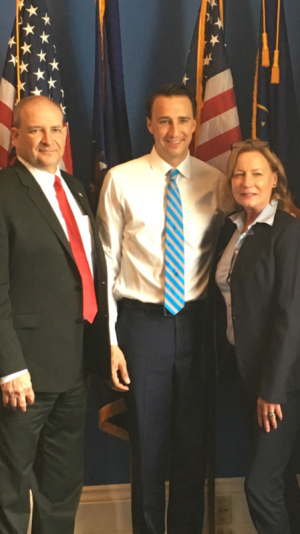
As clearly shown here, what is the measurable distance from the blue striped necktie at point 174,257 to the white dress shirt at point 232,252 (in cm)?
15

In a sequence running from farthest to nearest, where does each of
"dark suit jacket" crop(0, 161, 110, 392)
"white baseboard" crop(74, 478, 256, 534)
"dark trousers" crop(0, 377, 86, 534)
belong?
"white baseboard" crop(74, 478, 256, 534) → "dark trousers" crop(0, 377, 86, 534) → "dark suit jacket" crop(0, 161, 110, 392)

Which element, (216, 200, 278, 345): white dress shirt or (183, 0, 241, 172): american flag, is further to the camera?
(183, 0, 241, 172): american flag

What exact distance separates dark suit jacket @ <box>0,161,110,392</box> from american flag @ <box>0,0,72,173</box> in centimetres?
49

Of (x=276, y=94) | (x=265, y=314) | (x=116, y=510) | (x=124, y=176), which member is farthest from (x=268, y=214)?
(x=116, y=510)

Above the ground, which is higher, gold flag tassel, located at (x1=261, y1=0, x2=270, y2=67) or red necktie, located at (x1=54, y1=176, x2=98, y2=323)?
gold flag tassel, located at (x1=261, y1=0, x2=270, y2=67)

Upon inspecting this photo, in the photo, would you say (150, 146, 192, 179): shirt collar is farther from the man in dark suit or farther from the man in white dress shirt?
the man in dark suit

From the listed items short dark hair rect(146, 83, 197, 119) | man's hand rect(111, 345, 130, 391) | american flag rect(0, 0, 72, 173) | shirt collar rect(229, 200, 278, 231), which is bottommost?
man's hand rect(111, 345, 130, 391)

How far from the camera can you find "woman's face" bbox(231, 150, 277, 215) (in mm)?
2014

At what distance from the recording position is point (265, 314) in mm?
1986

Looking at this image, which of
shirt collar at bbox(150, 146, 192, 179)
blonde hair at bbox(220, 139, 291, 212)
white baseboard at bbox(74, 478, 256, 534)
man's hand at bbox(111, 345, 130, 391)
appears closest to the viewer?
blonde hair at bbox(220, 139, 291, 212)

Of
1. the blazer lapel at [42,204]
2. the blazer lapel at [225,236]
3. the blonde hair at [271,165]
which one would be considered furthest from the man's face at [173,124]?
the blazer lapel at [42,204]

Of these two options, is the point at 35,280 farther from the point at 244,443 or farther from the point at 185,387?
the point at 244,443

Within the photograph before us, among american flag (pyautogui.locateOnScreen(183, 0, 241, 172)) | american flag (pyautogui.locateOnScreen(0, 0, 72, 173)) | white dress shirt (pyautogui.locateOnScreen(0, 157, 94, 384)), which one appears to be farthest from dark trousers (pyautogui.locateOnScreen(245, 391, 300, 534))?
american flag (pyautogui.locateOnScreen(0, 0, 72, 173))

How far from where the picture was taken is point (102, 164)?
243cm
